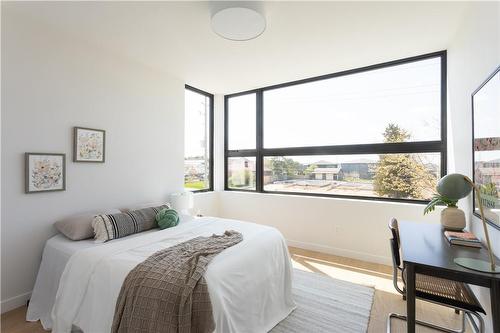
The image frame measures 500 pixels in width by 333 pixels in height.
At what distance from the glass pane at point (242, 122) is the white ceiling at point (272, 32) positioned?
1100 mm

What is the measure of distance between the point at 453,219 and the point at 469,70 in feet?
4.20

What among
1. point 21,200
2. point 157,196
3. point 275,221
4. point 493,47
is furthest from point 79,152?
point 493,47

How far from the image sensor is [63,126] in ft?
8.21

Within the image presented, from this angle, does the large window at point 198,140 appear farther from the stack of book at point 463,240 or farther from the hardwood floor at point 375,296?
the stack of book at point 463,240

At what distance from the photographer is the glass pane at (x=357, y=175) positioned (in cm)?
309

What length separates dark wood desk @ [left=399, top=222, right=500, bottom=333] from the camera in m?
1.18

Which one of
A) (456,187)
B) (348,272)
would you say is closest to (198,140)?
(348,272)

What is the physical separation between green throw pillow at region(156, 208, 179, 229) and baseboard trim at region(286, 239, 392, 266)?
194 cm

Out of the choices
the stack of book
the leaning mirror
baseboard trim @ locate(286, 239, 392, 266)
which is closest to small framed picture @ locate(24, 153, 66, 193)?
baseboard trim @ locate(286, 239, 392, 266)

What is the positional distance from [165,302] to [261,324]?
0.83 m

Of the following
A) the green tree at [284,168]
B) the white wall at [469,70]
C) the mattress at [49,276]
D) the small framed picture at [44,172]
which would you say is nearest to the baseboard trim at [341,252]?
the green tree at [284,168]

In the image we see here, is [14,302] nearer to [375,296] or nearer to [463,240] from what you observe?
[375,296]

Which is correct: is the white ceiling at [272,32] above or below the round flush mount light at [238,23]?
above

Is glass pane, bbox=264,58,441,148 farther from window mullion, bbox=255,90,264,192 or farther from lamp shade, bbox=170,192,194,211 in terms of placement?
lamp shade, bbox=170,192,194,211
